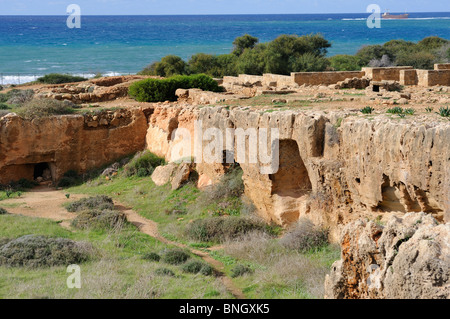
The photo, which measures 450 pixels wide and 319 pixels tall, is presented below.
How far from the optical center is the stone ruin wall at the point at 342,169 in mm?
10414

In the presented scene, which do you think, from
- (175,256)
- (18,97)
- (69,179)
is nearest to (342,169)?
(175,256)

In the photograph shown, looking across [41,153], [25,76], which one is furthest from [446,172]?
[25,76]

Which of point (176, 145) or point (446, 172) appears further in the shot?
point (176, 145)

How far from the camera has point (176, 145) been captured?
20.2 m

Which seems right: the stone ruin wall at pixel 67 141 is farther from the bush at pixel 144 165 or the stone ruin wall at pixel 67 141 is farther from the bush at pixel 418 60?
the bush at pixel 418 60

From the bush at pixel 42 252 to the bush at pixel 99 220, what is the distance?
260 centimetres

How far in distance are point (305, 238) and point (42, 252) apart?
5.95 meters

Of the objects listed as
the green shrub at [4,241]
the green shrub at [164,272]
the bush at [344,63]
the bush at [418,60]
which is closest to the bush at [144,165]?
the green shrub at [4,241]

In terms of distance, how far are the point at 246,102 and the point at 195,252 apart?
20.9 ft

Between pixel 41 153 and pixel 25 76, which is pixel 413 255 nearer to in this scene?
pixel 41 153

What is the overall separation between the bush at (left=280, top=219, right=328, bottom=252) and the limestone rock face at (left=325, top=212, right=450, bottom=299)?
609 centimetres

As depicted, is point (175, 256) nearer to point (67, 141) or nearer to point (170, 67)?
point (67, 141)

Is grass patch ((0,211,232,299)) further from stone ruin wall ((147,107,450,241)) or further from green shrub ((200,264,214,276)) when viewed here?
stone ruin wall ((147,107,450,241))

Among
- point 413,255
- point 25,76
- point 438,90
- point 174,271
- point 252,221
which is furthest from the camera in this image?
point 25,76
